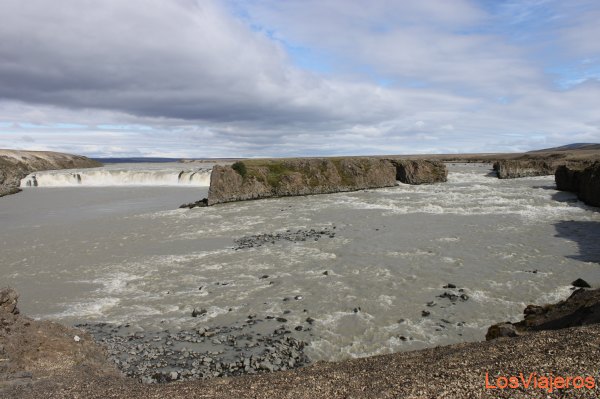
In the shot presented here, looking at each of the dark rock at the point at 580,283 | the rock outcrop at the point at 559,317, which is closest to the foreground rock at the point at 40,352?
the rock outcrop at the point at 559,317

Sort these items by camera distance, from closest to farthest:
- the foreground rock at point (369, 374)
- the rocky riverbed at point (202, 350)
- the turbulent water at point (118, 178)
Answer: the foreground rock at point (369, 374) → the rocky riverbed at point (202, 350) → the turbulent water at point (118, 178)

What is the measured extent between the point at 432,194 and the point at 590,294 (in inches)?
1706

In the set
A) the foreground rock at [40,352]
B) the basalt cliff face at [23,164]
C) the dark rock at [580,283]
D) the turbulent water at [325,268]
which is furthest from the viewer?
the basalt cliff face at [23,164]

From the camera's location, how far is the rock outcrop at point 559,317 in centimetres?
1119

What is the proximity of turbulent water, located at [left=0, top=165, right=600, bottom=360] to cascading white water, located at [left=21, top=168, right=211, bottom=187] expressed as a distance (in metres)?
44.0

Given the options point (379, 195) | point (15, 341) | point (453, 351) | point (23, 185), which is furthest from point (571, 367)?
point (23, 185)

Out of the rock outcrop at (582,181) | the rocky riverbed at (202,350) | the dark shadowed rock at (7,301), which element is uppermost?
the rock outcrop at (582,181)

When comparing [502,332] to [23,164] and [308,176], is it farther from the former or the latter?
[23,164]

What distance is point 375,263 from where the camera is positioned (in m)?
23.2

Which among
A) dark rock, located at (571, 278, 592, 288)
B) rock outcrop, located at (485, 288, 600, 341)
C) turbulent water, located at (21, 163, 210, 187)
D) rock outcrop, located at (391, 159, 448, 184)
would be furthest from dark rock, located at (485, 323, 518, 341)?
turbulent water, located at (21, 163, 210, 187)

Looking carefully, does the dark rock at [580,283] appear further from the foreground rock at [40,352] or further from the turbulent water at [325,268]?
the foreground rock at [40,352]

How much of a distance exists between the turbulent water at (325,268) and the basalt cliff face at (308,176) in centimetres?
1178

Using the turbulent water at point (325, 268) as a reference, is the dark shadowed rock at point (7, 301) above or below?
above

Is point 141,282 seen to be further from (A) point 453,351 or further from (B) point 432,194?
(B) point 432,194
